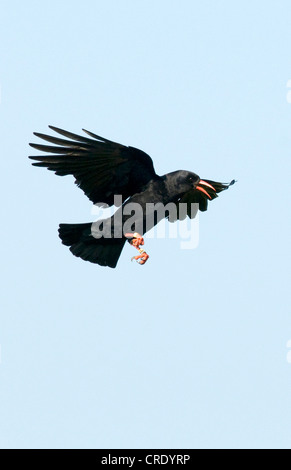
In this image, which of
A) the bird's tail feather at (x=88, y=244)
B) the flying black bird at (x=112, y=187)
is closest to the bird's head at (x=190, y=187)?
the flying black bird at (x=112, y=187)

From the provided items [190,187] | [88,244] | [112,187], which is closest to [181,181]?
[190,187]

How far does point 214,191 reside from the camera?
31.2 meters

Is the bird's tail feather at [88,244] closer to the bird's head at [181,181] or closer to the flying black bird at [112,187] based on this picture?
the flying black bird at [112,187]

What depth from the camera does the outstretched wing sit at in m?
29.2

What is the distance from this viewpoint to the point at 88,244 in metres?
30.1

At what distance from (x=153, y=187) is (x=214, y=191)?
5.84 feet

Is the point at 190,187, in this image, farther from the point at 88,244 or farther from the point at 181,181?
the point at 88,244

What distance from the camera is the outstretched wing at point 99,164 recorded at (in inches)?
1149

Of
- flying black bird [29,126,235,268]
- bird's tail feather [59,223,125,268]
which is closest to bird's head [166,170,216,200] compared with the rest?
flying black bird [29,126,235,268]

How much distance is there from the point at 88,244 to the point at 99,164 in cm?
138

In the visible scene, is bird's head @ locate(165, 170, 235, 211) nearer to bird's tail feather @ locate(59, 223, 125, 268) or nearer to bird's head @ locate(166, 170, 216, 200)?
bird's head @ locate(166, 170, 216, 200)
